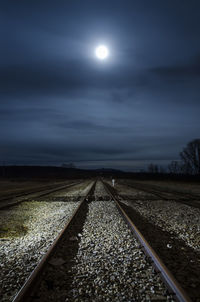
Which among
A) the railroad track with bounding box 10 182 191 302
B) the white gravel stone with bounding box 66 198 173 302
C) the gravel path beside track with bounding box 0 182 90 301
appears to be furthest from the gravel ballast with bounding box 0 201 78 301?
the white gravel stone with bounding box 66 198 173 302

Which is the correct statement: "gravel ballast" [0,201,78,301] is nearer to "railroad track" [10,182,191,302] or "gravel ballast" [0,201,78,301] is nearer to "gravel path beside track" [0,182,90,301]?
"gravel path beside track" [0,182,90,301]

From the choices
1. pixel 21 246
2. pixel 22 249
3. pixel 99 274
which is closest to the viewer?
pixel 99 274

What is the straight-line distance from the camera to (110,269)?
3.83 metres

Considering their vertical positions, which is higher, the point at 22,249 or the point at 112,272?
the point at 112,272

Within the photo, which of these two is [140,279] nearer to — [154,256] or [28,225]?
[154,256]

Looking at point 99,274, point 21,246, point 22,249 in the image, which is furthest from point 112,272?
point 21,246

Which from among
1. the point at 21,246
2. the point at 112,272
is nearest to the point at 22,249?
the point at 21,246

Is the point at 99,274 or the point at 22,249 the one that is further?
the point at 22,249

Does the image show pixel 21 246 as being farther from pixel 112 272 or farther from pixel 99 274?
pixel 112 272

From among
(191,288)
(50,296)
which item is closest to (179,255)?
(191,288)

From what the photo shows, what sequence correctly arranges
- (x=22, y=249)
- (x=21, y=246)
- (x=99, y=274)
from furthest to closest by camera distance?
1. (x=21, y=246)
2. (x=22, y=249)
3. (x=99, y=274)

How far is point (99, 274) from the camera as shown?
12.0ft

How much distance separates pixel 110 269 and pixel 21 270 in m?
1.72

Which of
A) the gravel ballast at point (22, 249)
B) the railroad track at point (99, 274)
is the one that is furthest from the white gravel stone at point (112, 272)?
the gravel ballast at point (22, 249)
